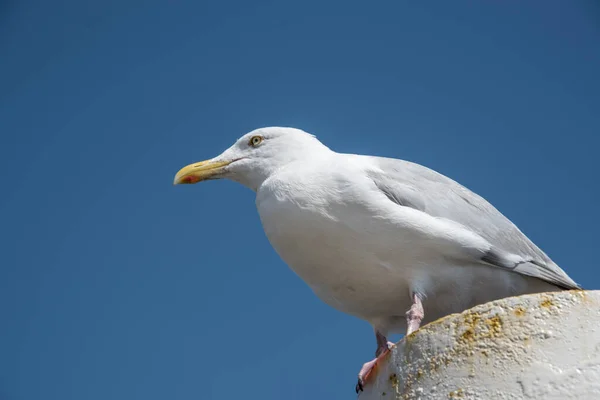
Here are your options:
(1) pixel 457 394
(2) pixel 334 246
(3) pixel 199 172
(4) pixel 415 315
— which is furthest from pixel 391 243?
(3) pixel 199 172

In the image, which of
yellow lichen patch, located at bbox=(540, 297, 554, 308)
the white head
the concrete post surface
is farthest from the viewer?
the white head

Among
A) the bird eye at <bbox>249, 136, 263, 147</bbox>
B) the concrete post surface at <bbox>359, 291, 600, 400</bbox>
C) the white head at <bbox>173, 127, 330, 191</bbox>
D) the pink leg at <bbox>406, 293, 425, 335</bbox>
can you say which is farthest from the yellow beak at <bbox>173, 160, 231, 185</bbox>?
the concrete post surface at <bbox>359, 291, 600, 400</bbox>

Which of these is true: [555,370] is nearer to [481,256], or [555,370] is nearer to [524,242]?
[481,256]

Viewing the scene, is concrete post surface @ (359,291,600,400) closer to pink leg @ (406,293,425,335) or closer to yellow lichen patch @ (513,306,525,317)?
yellow lichen patch @ (513,306,525,317)

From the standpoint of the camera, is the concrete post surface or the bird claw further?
the bird claw

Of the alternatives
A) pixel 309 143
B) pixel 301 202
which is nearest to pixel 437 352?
pixel 301 202

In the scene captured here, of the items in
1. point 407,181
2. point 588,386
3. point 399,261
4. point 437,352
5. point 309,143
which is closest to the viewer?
point 588,386
